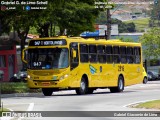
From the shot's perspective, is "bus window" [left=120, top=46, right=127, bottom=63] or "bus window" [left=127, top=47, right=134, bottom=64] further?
"bus window" [left=127, top=47, right=134, bottom=64]

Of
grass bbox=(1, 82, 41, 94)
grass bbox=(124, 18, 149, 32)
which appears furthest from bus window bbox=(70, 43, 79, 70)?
grass bbox=(124, 18, 149, 32)

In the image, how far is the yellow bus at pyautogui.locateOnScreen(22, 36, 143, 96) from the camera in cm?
3009

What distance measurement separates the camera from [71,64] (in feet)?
99.5

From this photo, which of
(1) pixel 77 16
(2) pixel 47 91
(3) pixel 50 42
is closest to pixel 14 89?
(2) pixel 47 91

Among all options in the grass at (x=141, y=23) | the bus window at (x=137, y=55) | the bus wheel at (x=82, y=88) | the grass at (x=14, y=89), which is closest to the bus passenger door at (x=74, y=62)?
the bus wheel at (x=82, y=88)

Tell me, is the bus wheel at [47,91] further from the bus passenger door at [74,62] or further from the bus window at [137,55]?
the bus window at [137,55]

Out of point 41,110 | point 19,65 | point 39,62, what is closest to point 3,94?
point 39,62

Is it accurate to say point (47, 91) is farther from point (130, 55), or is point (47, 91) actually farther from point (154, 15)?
point (154, 15)

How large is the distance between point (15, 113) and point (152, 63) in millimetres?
70331

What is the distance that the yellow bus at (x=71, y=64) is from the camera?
3009 centimetres

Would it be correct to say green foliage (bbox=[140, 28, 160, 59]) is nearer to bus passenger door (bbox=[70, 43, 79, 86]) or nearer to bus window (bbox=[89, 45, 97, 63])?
bus window (bbox=[89, 45, 97, 63])

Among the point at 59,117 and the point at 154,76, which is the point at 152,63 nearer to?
the point at 154,76

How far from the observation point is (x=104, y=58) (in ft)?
110

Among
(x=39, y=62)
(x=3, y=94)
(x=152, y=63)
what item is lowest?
(x=152, y=63)
